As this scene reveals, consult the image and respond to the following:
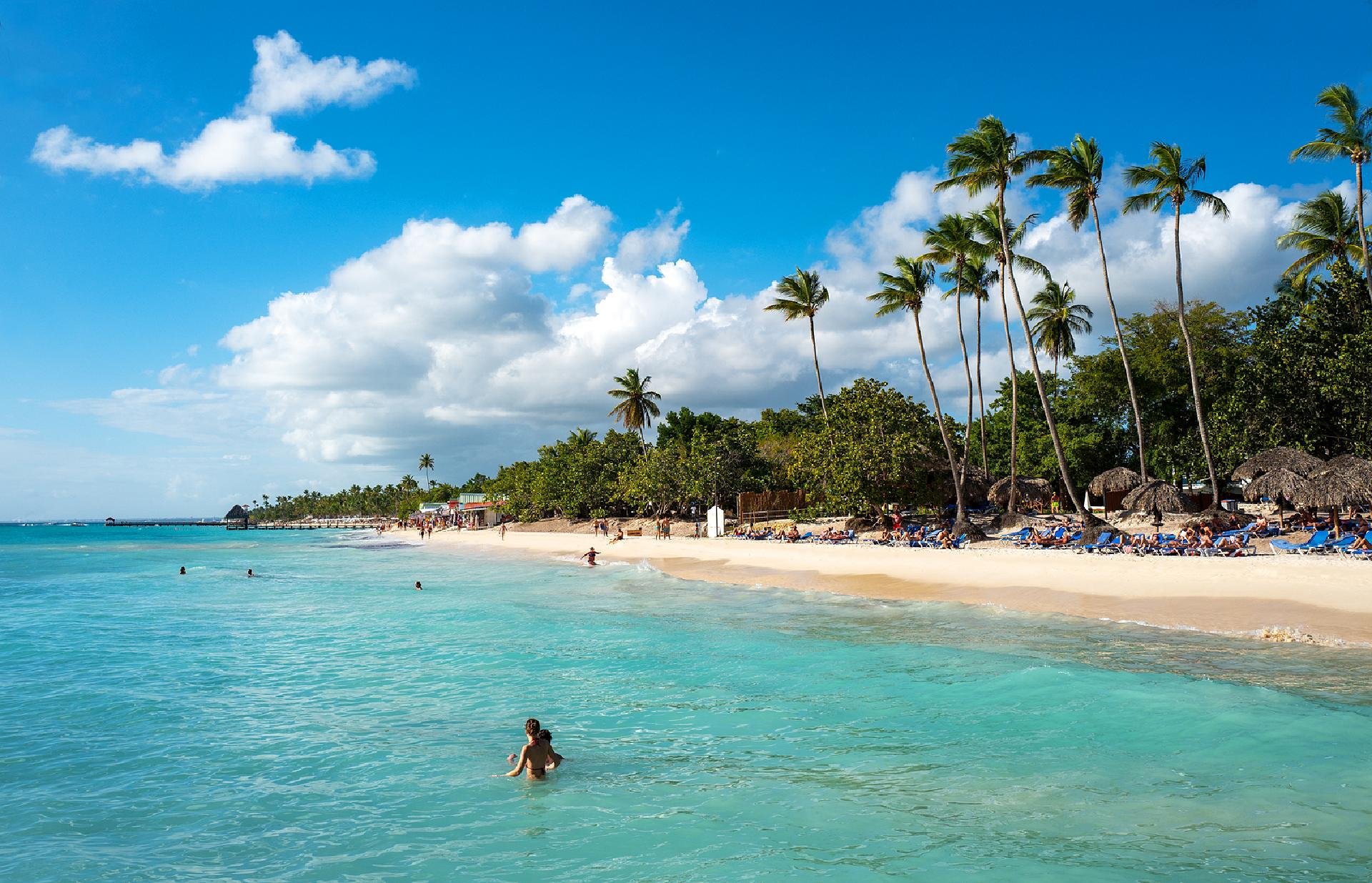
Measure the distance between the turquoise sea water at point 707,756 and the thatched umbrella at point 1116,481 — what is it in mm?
20267

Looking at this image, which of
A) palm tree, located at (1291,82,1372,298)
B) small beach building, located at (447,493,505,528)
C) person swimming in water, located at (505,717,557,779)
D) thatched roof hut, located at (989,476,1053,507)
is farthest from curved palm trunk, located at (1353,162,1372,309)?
small beach building, located at (447,493,505,528)

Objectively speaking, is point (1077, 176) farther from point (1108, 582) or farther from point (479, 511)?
point (479, 511)

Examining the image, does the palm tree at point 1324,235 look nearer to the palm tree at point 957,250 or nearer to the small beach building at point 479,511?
the palm tree at point 957,250

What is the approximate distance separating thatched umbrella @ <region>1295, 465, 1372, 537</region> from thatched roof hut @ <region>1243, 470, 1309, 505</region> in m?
0.16

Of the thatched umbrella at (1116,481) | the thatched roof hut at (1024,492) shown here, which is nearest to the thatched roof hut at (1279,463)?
the thatched umbrella at (1116,481)

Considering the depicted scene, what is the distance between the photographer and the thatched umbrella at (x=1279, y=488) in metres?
23.1

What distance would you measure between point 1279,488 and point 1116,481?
9732 mm

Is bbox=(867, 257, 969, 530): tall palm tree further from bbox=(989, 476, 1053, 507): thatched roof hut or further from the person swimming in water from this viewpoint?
the person swimming in water

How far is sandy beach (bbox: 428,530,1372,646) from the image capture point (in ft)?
45.8

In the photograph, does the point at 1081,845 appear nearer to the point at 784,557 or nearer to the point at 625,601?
the point at 625,601

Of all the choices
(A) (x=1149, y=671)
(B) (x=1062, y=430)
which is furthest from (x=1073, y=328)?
(A) (x=1149, y=671)

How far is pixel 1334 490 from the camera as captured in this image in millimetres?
22438

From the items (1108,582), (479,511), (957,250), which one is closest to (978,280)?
(957,250)

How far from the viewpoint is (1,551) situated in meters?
75.6
